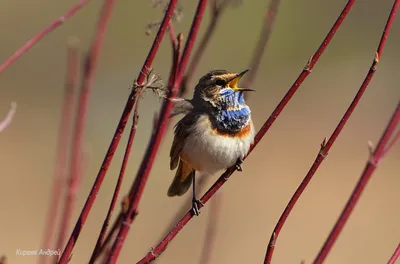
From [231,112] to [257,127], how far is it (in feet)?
29.1

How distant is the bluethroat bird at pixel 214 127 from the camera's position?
12.9ft

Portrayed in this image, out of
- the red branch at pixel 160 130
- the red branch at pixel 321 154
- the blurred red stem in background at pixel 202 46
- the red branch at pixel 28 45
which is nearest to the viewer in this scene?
the red branch at pixel 160 130

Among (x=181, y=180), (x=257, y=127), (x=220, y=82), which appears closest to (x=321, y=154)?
(x=220, y=82)

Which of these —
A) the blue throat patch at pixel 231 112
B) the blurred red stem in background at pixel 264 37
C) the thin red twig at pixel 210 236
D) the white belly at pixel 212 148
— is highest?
the blurred red stem in background at pixel 264 37

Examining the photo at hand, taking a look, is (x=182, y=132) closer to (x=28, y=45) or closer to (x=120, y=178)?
(x=28, y=45)

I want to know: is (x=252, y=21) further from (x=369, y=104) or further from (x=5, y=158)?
(x=5, y=158)

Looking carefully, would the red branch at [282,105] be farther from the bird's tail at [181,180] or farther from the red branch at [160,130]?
the bird's tail at [181,180]

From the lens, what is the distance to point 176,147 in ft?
13.8

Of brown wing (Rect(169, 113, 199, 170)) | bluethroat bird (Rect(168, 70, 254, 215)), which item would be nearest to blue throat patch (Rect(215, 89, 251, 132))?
bluethroat bird (Rect(168, 70, 254, 215))

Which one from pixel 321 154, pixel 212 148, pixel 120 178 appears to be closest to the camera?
pixel 120 178

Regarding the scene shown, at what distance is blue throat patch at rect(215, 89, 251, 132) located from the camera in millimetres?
4016

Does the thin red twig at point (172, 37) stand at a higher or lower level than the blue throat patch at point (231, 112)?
higher

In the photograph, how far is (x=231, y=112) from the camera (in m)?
4.08

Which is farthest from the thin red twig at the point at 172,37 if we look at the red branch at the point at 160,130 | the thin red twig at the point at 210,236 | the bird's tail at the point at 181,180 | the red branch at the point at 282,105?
the bird's tail at the point at 181,180
